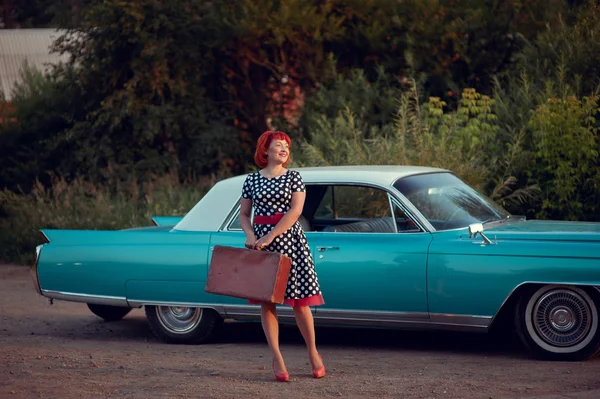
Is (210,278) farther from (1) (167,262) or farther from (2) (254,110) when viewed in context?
(2) (254,110)

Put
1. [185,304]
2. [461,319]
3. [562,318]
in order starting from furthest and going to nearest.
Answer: [185,304] → [461,319] → [562,318]

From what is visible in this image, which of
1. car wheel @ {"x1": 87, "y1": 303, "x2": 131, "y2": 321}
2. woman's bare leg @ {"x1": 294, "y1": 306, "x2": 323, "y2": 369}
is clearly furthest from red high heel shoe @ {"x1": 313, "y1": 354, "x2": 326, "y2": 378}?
car wheel @ {"x1": 87, "y1": 303, "x2": 131, "y2": 321}

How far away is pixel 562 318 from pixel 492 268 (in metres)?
0.60

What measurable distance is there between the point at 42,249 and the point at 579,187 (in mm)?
6537

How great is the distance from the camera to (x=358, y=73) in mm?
18312

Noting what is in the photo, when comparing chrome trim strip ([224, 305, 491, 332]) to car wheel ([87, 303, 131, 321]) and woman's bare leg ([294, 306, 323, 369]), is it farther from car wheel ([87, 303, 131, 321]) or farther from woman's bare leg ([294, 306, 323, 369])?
car wheel ([87, 303, 131, 321])

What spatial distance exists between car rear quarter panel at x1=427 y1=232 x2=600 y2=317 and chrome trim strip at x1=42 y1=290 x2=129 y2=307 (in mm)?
2689

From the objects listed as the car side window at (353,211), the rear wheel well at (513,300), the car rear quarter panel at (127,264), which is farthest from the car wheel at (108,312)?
the rear wheel well at (513,300)

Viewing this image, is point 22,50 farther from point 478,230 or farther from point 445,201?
point 478,230

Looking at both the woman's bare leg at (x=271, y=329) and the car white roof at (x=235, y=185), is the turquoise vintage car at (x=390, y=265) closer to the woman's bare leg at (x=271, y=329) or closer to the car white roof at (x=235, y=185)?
the car white roof at (x=235, y=185)

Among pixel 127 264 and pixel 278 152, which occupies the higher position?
pixel 278 152

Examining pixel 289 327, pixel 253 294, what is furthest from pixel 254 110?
pixel 253 294

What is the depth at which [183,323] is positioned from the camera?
8.90 metres

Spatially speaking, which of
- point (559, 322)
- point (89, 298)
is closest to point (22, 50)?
point (89, 298)
